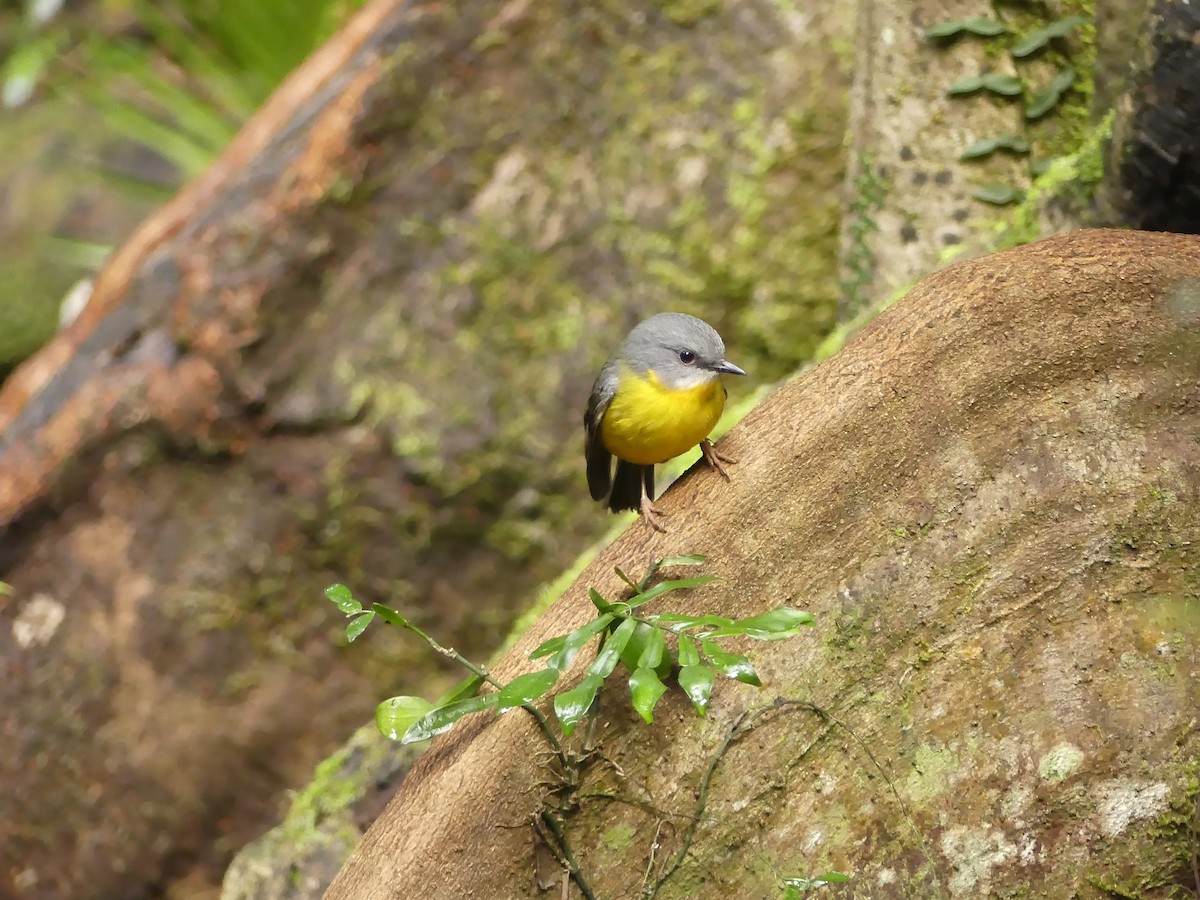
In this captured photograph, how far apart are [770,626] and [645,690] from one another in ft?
0.87

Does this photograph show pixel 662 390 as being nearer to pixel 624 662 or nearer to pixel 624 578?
pixel 624 578

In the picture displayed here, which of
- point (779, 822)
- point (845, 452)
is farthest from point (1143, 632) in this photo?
point (779, 822)

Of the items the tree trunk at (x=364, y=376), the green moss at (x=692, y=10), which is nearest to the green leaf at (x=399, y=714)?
the tree trunk at (x=364, y=376)

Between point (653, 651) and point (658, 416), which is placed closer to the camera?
point (653, 651)

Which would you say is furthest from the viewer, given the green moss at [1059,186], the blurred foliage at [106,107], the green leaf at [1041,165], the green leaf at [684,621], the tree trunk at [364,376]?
the blurred foliage at [106,107]

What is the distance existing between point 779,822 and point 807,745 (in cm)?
16

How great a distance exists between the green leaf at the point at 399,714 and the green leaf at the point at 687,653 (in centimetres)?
54

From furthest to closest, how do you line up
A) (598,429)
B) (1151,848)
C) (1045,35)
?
(1045,35), (598,429), (1151,848)

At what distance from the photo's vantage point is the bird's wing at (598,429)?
120 inches

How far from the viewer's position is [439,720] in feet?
6.95

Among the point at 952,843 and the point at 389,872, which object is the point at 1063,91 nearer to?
the point at 952,843

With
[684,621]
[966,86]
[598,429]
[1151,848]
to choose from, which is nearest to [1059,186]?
[966,86]

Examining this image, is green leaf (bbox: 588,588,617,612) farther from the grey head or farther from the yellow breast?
the grey head

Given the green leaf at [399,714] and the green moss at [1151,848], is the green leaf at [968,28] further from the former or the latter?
the green leaf at [399,714]
